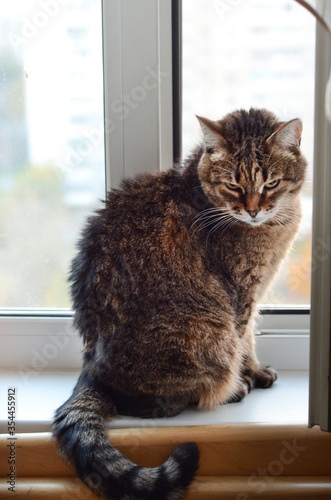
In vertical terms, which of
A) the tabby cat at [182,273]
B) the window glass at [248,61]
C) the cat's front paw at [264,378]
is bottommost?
the cat's front paw at [264,378]

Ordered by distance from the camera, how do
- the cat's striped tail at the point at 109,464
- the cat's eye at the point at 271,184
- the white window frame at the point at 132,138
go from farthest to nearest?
the white window frame at the point at 132,138 < the cat's eye at the point at 271,184 < the cat's striped tail at the point at 109,464

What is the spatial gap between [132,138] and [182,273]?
44cm

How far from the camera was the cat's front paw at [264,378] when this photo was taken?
148 centimetres

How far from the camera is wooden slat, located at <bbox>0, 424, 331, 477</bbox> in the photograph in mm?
1191

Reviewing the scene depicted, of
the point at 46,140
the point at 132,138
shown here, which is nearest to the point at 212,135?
the point at 132,138

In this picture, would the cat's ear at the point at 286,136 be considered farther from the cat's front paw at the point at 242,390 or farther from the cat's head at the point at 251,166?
the cat's front paw at the point at 242,390

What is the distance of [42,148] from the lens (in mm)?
1513

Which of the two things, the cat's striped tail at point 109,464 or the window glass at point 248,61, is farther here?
the window glass at point 248,61

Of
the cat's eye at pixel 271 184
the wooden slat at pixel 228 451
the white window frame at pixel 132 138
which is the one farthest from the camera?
the white window frame at pixel 132 138

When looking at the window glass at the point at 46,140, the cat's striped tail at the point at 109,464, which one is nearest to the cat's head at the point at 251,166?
the window glass at the point at 46,140

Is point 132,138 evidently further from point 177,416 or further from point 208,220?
point 177,416

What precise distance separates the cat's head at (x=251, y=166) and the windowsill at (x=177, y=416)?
48 cm

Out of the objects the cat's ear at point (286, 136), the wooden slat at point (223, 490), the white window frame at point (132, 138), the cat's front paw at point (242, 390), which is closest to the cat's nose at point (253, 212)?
the cat's ear at point (286, 136)

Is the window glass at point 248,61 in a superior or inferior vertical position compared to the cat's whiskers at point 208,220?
superior
